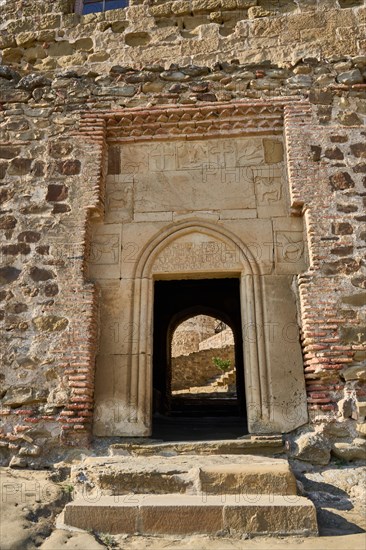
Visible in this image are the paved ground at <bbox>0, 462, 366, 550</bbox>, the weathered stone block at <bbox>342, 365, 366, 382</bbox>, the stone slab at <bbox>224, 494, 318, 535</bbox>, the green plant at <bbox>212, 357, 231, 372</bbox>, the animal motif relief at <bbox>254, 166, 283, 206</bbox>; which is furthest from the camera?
the green plant at <bbox>212, 357, 231, 372</bbox>

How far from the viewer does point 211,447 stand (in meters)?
4.06

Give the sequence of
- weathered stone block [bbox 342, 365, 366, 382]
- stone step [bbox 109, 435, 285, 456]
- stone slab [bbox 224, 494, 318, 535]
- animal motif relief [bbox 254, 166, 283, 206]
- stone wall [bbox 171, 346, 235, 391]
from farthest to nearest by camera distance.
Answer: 1. stone wall [bbox 171, 346, 235, 391]
2. animal motif relief [bbox 254, 166, 283, 206]
3. weathered stone block [bbox 342, 365, 366, 382]
4. stone step [bbox 109, 435, 285, 456]
5. stone slab [bbox 224, 494, 318, 535]

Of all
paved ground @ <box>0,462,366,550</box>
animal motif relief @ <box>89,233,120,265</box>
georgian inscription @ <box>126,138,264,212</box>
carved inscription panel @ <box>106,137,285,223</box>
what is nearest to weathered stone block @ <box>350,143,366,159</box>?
carved inscription panel @ <box>106,137,285,223</box>

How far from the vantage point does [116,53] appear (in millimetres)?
5652

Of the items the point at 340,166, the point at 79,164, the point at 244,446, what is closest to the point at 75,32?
the point at 79,164

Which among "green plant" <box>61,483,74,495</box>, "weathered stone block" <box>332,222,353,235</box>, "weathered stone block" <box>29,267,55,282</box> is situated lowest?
"green plant" <box>61,483,74,495</box>

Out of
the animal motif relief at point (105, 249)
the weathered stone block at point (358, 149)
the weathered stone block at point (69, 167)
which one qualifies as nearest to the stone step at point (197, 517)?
the animal motif relief at point (105, 249)

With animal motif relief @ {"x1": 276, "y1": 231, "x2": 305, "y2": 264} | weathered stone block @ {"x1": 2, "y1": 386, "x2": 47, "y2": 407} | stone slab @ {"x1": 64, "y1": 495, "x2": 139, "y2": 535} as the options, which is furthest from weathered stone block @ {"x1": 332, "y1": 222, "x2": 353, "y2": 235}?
weathered stone block @ {"x1": 2, "y1": 386, "x2": 47, "y2": 407}

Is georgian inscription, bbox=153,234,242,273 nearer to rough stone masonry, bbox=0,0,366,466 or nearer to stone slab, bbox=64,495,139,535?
rough stone masonry, bbox=0,0,366,466

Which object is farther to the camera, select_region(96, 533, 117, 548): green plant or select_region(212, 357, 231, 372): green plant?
select_region(212, 357, 231, 372): green plant

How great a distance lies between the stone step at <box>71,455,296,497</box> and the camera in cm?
330

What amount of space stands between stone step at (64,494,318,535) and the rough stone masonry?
3.58 feet

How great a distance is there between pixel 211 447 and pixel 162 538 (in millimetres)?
1206

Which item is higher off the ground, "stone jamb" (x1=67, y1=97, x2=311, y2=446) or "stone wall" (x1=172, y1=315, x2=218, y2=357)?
"stone wall" (x1=172, y1=315, x2=218, y2=357)
